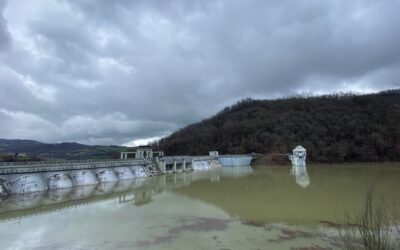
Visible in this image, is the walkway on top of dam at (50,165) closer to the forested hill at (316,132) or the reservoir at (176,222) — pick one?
the reservoir at (176,222)

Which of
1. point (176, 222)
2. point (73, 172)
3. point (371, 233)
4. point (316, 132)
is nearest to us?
point (371, 233)

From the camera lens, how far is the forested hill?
84.8 m

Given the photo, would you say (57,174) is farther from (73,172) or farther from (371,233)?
(371,233)

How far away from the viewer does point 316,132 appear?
319 feet

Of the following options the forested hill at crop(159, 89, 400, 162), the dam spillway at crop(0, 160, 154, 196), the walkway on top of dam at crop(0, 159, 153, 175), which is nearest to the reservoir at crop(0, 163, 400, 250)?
the dam spillway at crop(0, 160, 154, 196)

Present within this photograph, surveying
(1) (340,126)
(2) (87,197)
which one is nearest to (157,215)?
(2) (87,197)

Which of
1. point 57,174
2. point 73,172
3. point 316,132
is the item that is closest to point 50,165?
point 57,174

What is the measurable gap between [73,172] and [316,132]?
259 feet

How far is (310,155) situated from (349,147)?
36.2 feet

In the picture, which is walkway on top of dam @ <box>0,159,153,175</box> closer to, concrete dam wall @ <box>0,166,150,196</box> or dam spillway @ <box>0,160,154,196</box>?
dam spillway @ <box>0,160,154,196</box>

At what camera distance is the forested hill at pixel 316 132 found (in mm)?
84812

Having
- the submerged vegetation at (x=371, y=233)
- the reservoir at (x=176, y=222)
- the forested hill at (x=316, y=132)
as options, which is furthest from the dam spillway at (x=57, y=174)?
the forested hill at (x=316, y=132)

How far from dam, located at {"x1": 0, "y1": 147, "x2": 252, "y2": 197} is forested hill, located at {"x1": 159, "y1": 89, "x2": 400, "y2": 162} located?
42.8 metres

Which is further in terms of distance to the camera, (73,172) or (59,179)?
(73,172)
